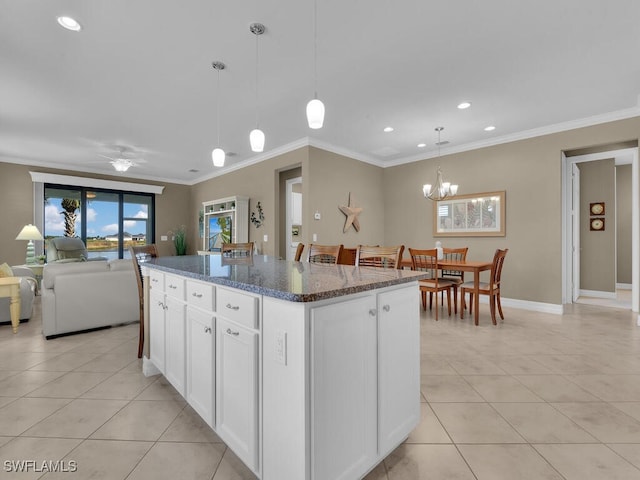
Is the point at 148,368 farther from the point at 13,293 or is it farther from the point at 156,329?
the point at 13,293

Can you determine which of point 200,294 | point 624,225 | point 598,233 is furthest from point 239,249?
point 624,225

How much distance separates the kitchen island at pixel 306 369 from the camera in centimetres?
106

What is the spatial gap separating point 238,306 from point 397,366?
800 mm

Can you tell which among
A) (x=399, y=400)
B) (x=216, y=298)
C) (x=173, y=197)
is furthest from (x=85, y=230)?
Answer: (x=399, y=400)

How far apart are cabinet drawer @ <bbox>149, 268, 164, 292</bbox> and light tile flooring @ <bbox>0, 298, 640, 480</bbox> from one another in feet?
2.41

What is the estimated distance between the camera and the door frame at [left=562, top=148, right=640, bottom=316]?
3818 millimetres

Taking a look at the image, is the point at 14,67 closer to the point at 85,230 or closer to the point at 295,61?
the point at 295,61

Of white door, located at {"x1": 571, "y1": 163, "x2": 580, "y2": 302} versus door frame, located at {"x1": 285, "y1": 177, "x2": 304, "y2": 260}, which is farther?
door frame, located at {"x1": 285, "y1": 177, "x2": 304, "y2": 260}

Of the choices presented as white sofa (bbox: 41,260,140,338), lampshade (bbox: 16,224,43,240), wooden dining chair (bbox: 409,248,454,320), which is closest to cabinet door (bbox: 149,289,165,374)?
white sofa (bbox: 41,260,140,338)

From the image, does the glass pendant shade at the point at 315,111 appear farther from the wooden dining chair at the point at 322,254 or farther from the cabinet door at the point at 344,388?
the cabinet door at the point at 344,388

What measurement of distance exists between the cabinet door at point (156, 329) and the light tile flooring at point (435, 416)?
0.21 m

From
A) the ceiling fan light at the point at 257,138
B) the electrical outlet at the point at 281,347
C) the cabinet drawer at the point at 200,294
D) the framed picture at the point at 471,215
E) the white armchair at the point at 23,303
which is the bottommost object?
the white armchair at the point at 23,303

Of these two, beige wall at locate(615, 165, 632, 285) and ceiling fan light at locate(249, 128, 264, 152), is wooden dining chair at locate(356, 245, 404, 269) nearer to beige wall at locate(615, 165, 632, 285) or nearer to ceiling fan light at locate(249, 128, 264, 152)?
ceiling fan light at locate(249, 128, 264, 152)

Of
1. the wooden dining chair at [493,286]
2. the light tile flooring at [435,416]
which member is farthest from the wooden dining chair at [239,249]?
the wooden dining chair at [493,286]
